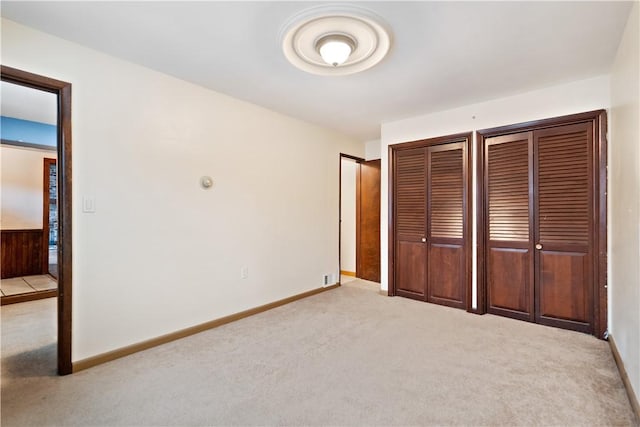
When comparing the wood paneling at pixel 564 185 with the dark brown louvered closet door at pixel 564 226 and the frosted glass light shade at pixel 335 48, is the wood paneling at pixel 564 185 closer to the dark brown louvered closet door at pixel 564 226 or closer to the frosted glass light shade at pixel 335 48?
the dark brown louvered closet door at pixel 564 226

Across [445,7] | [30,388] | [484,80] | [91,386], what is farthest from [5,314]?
[484,80]

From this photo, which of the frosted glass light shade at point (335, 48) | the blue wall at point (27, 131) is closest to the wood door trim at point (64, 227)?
the frosted glass light shade at point (335, 48)

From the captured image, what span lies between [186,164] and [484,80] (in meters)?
2.86

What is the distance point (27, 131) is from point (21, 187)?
1597 millimetres

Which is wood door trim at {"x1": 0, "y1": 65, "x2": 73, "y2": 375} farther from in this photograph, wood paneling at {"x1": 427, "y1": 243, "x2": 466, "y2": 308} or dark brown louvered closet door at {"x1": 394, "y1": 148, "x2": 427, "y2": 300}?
wood paneling at {"x1": 427, "y1": 243, "x2": 466, "y2": 308}

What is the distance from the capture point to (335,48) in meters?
2.03

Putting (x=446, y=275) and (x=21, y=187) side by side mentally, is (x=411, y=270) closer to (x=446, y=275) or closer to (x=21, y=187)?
(x=446, y=275)

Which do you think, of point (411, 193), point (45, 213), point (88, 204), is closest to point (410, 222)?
point (411, 193)

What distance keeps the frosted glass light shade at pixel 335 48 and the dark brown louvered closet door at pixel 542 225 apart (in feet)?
7.04

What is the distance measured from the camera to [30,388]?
1942mm

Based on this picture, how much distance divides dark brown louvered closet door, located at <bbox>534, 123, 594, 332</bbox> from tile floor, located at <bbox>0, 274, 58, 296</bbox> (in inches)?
235

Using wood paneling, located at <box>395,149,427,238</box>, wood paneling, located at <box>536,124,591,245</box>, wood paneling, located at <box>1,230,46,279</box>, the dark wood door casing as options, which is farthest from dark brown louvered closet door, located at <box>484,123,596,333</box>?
wood paneling, located at <box>1,230,46,279</box>

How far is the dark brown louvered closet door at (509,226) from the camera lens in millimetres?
3111

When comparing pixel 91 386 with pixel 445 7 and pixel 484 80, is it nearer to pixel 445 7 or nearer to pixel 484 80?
pixel 445 7
